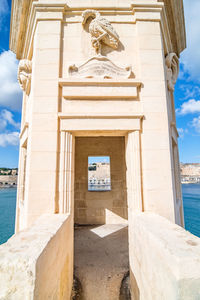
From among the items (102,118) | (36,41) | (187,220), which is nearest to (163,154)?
(102,118)

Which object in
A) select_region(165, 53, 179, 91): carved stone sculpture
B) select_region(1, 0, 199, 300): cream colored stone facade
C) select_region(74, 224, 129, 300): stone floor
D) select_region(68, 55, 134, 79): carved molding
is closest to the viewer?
select_region(74, 224, 129, 300): stone floor

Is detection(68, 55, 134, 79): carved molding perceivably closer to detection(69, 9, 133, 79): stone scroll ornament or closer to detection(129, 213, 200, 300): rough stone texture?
detection(69, 9, 133, 79): stone scroll ornament

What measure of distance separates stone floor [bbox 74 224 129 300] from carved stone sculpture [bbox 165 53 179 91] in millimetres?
5574

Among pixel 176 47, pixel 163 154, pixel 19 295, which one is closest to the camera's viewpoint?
pixel 19 295

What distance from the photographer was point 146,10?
431 cm

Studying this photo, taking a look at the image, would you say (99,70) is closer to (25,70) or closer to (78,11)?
(78,11)

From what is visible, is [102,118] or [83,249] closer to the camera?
[102,118]

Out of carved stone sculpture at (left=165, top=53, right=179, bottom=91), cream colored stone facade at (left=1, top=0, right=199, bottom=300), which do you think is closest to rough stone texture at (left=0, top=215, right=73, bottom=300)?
cream colored stone facade at (left=1, top=0, right=199, bottom=300)

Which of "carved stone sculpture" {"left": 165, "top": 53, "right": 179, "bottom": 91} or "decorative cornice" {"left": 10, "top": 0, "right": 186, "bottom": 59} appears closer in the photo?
"decorative cornice" {"left": 10, "top": 0, "right": 186, "bottom": 59}

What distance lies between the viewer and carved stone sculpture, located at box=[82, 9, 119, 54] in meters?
4.10

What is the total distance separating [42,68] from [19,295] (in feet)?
14.3

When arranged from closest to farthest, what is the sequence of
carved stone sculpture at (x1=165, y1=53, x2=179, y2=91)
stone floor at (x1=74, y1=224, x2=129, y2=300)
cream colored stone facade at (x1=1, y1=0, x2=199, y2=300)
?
stone floor at (x1=74, y1=224, x2=129, y2=300), cream colored stone facade at (x1=1, y1=0, x2=199, y2=300), carved stone sculpture at (x1=165, y1=53, x2=179, y2=91)

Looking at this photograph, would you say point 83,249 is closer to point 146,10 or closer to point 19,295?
point 19,295

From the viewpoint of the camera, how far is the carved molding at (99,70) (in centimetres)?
398
